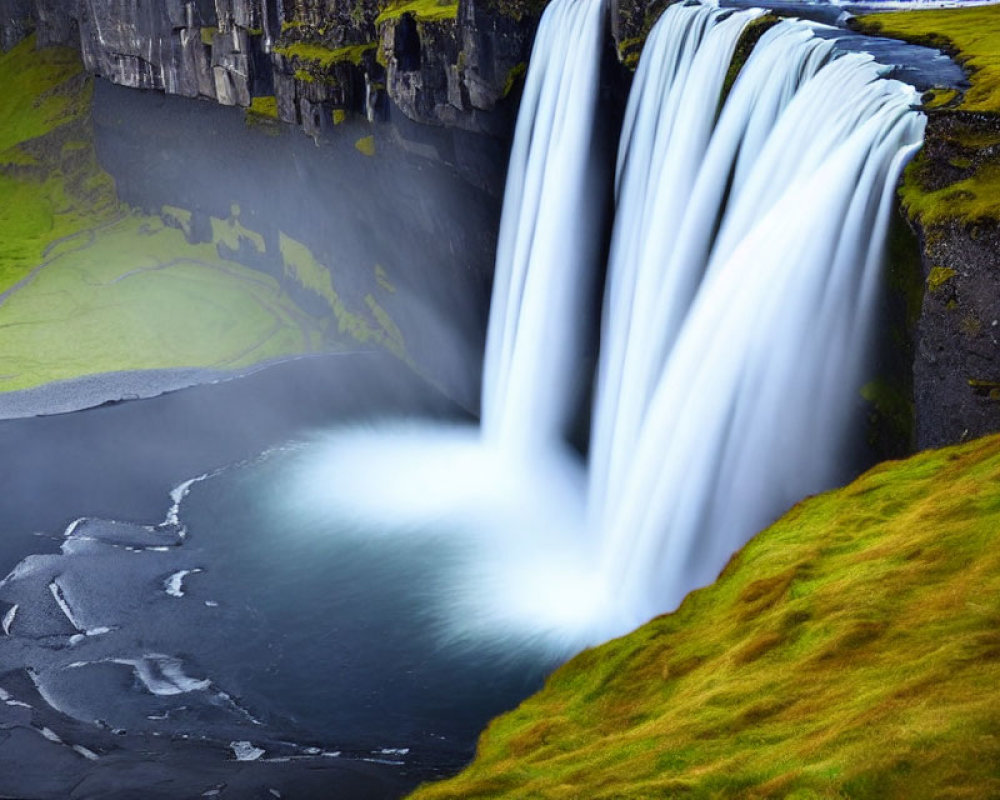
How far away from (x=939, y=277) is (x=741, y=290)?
4301mm

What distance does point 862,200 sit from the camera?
61.7 ft

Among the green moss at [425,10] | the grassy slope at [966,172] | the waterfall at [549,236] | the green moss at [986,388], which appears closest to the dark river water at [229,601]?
the waterfall at [549,236]

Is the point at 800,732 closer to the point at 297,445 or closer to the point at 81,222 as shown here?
the point at 297,445

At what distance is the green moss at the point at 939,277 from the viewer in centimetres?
1681

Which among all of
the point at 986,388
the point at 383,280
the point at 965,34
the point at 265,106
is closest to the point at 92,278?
the point at 265,106

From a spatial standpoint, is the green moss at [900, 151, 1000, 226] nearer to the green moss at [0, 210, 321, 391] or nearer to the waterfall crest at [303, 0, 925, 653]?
the waterfall crest at [303, 0, 925, 653]

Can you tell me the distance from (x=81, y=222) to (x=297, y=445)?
29040 mm

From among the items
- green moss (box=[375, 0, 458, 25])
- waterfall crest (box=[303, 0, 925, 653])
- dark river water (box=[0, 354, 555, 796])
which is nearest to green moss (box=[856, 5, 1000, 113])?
waterfall crest (box=[303, 0, 925, 653])

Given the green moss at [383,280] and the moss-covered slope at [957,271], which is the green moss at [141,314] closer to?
the green moss at [383,280]

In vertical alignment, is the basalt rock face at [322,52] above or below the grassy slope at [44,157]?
above

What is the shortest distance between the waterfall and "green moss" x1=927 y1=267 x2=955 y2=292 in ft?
49.1

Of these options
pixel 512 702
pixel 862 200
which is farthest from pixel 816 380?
pixel 512 702

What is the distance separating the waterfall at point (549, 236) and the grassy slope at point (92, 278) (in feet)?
36.9

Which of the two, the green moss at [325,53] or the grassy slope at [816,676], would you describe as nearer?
the grassy slope at [816,676]
